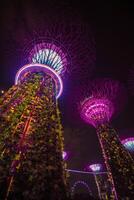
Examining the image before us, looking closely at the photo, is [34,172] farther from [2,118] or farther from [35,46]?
[35,46]

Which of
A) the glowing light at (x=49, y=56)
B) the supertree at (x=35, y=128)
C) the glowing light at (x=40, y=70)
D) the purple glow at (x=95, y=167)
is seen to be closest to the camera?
the supertree at (x=35, y=128)

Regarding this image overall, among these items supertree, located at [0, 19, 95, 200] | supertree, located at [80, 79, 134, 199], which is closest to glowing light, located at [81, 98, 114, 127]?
supertree, located at [80, 79, 134, 199]

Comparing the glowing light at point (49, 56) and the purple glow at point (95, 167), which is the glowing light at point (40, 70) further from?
the purple glow at point (95, 167)

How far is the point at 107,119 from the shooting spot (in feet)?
84.4

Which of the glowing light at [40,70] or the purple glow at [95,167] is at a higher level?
the glowing light at [40,70]

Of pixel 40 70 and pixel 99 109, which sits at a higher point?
pixel 40 70

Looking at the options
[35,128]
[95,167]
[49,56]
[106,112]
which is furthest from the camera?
[95,167]

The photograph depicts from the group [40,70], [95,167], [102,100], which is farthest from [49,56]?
[95,167]

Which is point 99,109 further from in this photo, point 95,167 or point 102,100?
point 95,167

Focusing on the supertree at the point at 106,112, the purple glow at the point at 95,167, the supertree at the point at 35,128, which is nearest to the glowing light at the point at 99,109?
the supertree at the point at 106,112

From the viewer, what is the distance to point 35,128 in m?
12.7

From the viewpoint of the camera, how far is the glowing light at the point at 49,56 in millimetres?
21500

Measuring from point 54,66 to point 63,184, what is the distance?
545 inches

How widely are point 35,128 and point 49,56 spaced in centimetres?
1051
